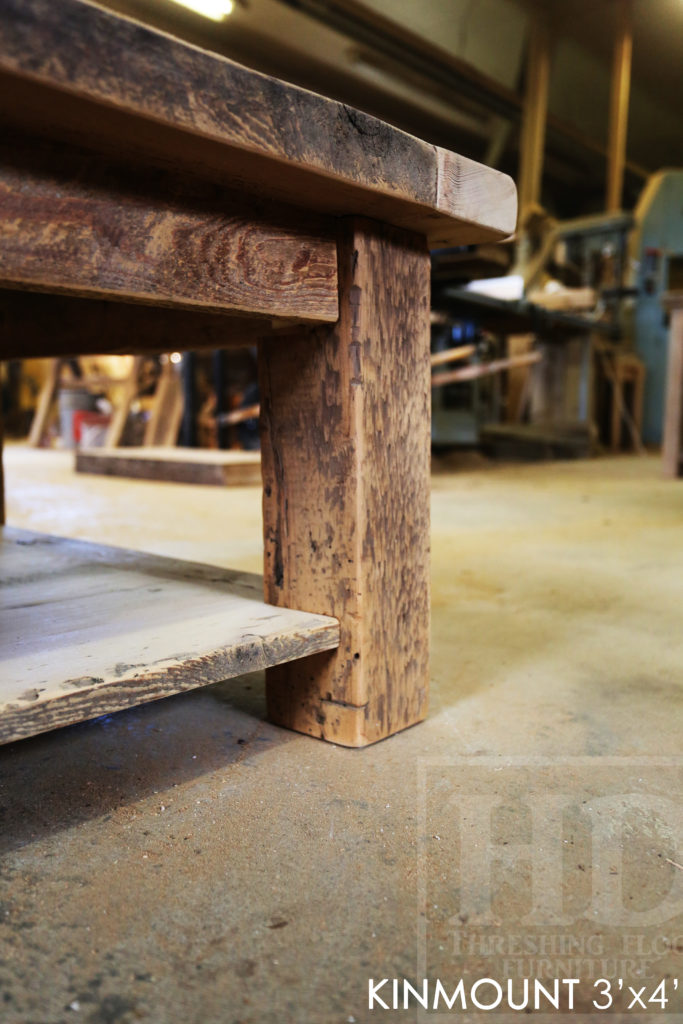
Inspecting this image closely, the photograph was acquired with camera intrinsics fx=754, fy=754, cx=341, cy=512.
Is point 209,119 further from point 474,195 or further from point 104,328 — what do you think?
point 104,328

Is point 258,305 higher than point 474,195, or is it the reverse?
point 474,195

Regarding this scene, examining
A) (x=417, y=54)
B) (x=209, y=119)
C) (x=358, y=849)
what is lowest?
(x=358, y=849)

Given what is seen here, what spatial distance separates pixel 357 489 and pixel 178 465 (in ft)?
14.0

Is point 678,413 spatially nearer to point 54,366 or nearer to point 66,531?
point 66,531

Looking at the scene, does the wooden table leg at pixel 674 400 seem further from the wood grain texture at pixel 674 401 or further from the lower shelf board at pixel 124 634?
the lower shelf board at pixel 124 634

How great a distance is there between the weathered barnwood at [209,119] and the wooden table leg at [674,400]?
14.1 feet

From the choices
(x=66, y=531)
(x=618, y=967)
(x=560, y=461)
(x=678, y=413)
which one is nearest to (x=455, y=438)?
(x=560, y=461)

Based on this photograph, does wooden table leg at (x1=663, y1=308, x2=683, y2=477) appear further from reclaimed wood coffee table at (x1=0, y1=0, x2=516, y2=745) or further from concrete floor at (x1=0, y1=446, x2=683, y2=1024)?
reclaimed wood coffee table at (x1=0, y1=0, x2=516, y2=745)

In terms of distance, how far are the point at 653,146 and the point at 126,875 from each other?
13.5 meters

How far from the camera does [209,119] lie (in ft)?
2.53

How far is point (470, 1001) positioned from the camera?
2.17ft

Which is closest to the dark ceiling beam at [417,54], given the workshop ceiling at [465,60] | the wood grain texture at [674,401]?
the workshop ceiling at [465,60]

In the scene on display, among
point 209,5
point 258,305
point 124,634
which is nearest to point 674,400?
point 209,5

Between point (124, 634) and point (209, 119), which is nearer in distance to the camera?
point (209, 119)
